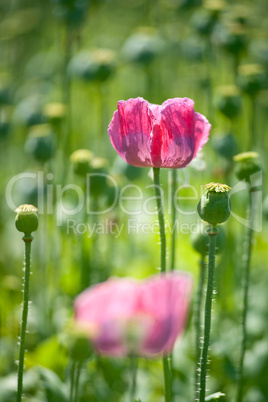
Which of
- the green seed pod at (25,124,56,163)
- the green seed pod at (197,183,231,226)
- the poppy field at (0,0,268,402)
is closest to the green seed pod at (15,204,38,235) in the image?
the poppy field at (0,0,268,402)

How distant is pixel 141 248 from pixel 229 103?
1.11 m

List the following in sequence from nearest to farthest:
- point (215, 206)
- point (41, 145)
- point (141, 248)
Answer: point (215, 206) < point (41, 145) < point (141, 248)

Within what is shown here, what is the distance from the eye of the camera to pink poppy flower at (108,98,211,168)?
1.23 meters

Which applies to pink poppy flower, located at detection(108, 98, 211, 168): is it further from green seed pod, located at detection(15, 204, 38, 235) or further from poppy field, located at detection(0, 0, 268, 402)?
green seed pod, located at detection(15, 204, 38, 235)

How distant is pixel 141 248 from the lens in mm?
3213

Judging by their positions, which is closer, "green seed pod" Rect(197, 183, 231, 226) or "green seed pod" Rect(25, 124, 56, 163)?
"green seed pod" Rect(197, 183, 231, 226)

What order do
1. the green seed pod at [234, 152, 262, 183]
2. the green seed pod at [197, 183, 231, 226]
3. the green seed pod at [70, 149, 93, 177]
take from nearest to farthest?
the green seed pod at [197, 183, 231, 226] → the green seed pod at [234, 152, 262, 183] → the green seed pod at [70, 149, 93, 177]

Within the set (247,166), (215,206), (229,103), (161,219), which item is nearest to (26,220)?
(161,219)

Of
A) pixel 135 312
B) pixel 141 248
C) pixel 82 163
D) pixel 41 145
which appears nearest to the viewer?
pixel 135 312

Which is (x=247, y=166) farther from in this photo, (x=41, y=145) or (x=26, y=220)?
(x=41, y=145)

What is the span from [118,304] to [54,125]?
6.20 feet

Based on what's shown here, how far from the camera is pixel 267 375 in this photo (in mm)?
2068

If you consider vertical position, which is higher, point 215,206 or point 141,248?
point 215,206

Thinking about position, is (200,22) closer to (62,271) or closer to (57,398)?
(62,271)
